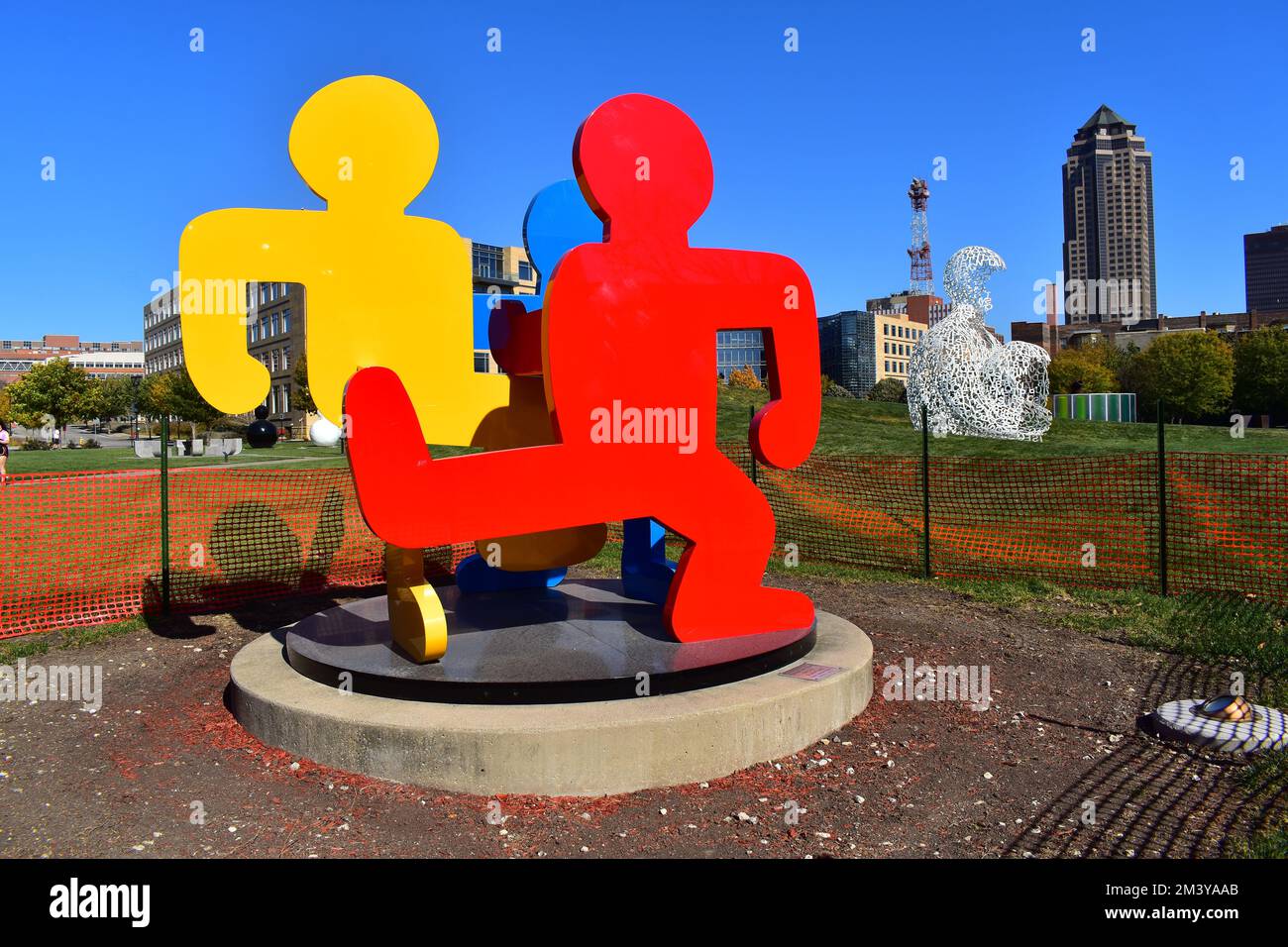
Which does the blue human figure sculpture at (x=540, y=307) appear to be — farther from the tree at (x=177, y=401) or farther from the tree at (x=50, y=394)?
the tree at (x=50, y=394)

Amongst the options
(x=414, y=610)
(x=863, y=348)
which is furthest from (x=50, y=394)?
(x=863, y=348)

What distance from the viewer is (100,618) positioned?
9672 millimetres

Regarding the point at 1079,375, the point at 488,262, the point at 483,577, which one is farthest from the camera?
the point at 488,262

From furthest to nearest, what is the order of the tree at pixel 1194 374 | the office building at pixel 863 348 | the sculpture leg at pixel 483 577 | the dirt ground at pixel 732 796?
the office building at pixel 863 348
the tree at pixel 1194 374
the sculpture leg at pixel 483 577
the dirt ground at pixel 732 796

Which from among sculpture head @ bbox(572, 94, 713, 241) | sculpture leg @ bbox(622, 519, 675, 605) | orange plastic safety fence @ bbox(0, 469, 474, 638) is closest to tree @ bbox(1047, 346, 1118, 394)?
orange plastic safety fence @ bbox(0, 469, 474, 638)

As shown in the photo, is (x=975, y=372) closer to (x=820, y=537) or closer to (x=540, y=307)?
(x=820, y=537)

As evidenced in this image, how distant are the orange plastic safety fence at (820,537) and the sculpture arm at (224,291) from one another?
348 centimetres

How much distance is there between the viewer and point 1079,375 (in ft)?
241

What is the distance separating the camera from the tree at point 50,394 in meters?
65.4

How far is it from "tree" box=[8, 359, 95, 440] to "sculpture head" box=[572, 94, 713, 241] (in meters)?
72.7

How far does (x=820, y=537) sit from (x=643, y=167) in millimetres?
9144

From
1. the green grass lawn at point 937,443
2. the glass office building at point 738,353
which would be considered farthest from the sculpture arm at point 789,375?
the glass office building at point 738,353
